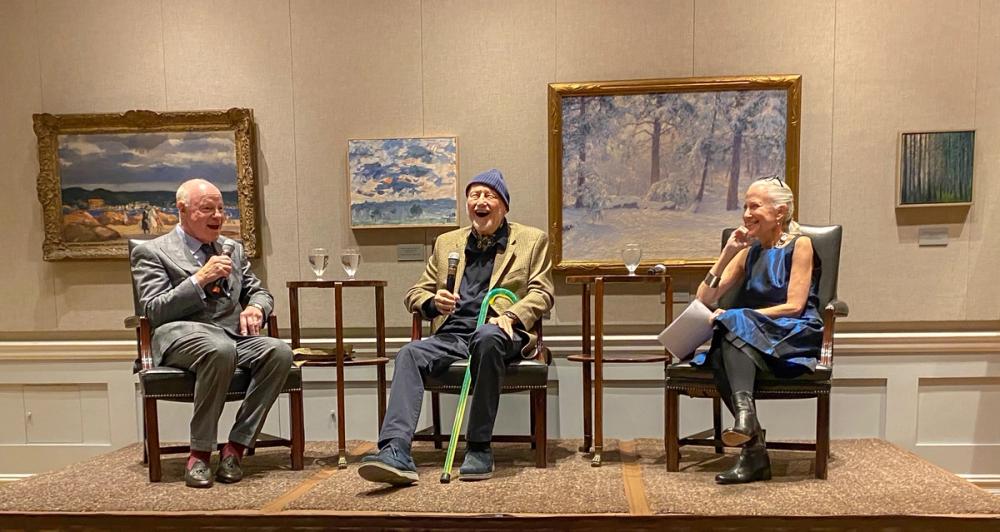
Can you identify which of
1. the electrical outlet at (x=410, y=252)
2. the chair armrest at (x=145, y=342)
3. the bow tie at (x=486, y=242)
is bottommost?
the chair armrest at (x=145, y=342)

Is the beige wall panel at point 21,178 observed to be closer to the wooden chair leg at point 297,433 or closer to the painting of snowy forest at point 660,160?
the wooden chair leg at point 297,433

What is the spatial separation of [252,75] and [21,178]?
4.95ft

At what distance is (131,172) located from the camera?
3.56 metres

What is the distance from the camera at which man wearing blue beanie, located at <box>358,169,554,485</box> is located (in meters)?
2.57

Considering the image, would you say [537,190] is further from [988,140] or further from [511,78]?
[988,140]

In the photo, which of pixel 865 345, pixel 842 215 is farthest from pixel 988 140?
pixel 865 345

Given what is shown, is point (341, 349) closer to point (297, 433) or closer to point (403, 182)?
point (297, 433)

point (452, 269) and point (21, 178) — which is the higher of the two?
point (21, 178)

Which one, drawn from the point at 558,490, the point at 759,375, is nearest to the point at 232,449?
the point at 558,490

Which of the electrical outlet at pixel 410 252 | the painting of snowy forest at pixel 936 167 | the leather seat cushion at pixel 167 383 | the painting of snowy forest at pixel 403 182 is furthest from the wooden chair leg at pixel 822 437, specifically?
the leather seat cushion at pixel 167 383

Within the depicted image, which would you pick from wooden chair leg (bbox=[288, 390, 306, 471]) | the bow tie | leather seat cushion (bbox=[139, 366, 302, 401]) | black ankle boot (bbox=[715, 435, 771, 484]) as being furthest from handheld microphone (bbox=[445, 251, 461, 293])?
black ankle boot (bbox=[715, 435, 771, 484])

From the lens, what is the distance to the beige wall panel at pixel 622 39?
11.1ft

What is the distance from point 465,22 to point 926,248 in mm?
2806

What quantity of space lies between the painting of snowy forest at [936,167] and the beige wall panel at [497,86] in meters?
1.93
